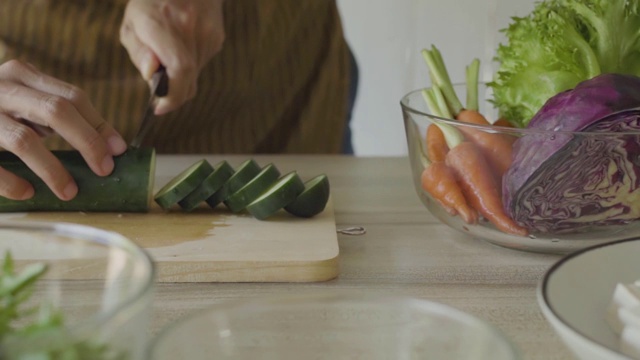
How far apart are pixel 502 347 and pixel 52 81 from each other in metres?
0.94

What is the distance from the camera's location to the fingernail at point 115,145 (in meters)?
1.21

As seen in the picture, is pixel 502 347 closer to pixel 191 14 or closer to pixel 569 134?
pixel 569 134

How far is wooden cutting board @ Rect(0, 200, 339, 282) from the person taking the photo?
0.94 metres

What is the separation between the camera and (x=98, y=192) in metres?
1.18

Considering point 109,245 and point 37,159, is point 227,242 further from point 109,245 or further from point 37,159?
point 109,245

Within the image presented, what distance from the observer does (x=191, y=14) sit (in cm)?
156

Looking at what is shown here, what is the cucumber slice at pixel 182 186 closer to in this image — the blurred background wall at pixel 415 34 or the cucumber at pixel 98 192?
the cucumber at pixel 98 192

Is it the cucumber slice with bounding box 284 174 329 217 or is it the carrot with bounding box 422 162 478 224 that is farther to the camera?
the cucumber slice with bounding box 284 174 329 217

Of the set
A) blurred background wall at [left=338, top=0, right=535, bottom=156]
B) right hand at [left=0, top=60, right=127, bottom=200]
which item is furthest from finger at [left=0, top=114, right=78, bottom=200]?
blurred background wall at [left=338, top=0, right=535, bottom=156]

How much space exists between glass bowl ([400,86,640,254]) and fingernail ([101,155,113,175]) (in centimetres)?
44

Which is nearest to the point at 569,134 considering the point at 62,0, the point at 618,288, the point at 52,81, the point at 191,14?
the point at 618,288

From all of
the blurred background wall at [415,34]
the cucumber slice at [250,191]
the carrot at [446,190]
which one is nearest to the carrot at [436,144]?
the carrot at [446,190]

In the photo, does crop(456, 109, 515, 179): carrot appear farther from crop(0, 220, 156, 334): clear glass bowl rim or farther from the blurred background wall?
the blurred background wall

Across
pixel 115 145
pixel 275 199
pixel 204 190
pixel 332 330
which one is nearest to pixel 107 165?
pixel 115 145
